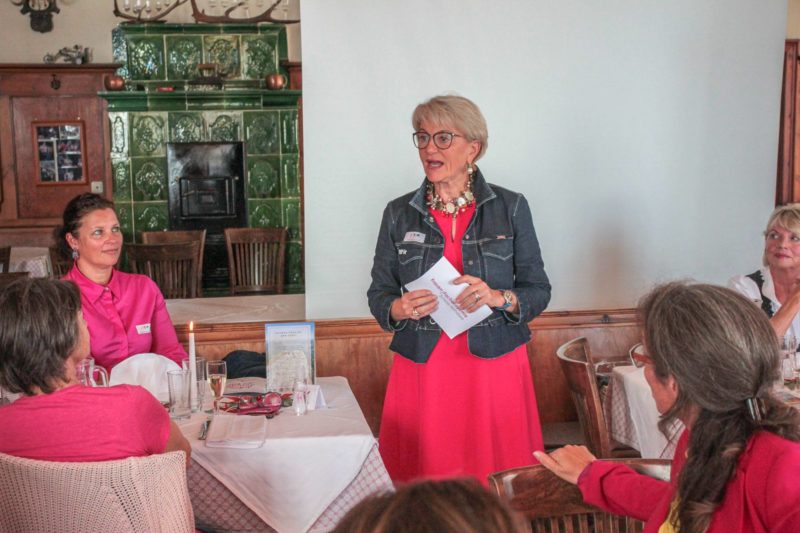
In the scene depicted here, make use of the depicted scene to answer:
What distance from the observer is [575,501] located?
1605mm

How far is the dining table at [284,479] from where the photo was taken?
223 centimetres

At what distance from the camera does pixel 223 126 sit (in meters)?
9.59

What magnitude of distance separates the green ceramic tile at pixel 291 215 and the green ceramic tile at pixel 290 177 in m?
0.08

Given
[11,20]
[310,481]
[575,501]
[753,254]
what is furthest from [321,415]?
[11,20]

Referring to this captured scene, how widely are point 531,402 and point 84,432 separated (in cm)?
143

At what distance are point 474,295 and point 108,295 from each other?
1.35m

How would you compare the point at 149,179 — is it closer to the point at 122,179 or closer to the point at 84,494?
the point at 122,179

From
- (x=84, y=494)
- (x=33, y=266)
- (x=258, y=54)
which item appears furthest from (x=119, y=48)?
(x=84, y=494)

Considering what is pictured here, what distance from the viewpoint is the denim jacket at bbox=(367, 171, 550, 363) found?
262 cm

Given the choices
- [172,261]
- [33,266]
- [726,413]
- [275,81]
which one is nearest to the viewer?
[726,413]

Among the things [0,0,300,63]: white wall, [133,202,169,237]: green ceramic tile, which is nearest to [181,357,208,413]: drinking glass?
[133,202,169,237]: green ceramic tile

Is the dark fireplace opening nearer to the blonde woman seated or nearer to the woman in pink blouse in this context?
the woman in pink blouse

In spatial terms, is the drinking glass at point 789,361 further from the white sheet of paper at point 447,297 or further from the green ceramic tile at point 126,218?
the green ceramic tile at point 126,218

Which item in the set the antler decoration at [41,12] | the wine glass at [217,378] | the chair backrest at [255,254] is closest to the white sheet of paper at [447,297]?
the wine glass at [217,378]
